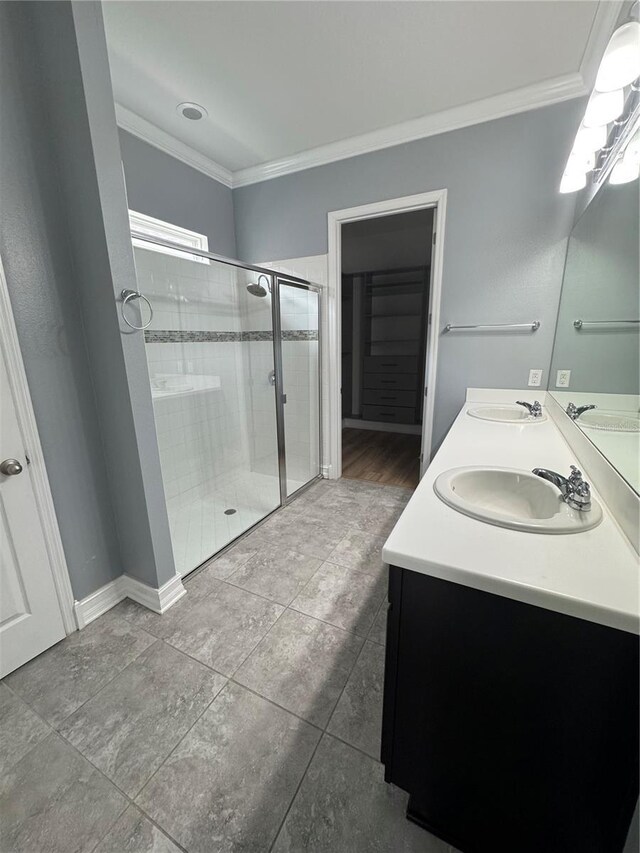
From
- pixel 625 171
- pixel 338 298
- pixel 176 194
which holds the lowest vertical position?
pixel 338 298

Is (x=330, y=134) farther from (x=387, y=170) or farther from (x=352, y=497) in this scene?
(x=352, y=497)

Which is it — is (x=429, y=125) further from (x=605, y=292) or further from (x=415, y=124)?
(x=605, y=292)

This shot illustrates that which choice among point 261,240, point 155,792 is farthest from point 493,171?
point 155,792

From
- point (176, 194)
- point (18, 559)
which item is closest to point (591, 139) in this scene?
point (176, 194)

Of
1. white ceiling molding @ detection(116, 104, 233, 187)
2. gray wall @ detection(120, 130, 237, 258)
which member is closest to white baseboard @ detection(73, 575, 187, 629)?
gray wall @ detection(120, 130, 237, 258)

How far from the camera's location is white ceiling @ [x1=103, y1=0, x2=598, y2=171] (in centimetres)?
155

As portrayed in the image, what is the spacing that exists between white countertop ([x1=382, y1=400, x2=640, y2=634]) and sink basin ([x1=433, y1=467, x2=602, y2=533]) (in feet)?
0.09

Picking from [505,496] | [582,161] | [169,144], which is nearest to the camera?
[505,496]

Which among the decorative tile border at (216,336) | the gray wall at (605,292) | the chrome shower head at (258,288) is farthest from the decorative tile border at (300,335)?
the gray wall at (605,292)

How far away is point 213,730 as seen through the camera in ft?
A: 3.78

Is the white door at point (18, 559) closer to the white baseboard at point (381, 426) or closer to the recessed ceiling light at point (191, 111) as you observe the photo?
the recessed ceiling light at point (191, 111)

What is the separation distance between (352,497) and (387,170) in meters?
2.53

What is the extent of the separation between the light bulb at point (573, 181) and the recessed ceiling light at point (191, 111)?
2217 mm

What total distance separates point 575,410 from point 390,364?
3552 millimetres
